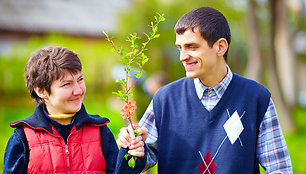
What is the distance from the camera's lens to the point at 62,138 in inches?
94.5

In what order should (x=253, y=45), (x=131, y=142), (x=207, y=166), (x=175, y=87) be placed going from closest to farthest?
(x=131, y=142) < (x=207, y=166) < (x=175, y=87) < (x=253, y=45)

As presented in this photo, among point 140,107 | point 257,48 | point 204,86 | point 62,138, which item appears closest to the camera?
point 62,138

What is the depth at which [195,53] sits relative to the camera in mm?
2408

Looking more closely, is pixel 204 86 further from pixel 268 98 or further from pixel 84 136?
pixel 84 136

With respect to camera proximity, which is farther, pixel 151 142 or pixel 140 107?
pixel 140 107

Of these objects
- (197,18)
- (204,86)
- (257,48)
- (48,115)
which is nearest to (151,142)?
(204,86)

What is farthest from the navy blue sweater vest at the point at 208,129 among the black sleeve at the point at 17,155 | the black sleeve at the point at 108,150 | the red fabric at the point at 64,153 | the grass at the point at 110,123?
the grass at the point at 110,123

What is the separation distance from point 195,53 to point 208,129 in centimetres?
50

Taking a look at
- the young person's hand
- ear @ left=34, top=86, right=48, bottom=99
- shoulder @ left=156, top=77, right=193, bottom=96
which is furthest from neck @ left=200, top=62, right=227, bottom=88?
ear @ left=34, top=86, right=48, bottom=99

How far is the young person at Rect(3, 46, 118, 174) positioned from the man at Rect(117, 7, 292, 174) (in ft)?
1.09

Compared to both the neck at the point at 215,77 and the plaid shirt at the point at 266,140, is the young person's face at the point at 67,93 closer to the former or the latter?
the plaid shirt at the point at 266,140

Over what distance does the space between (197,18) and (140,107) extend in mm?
4039

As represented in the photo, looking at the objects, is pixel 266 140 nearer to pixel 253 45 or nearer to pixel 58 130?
pixel 58 130

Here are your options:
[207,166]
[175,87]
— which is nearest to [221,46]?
[175,87]
